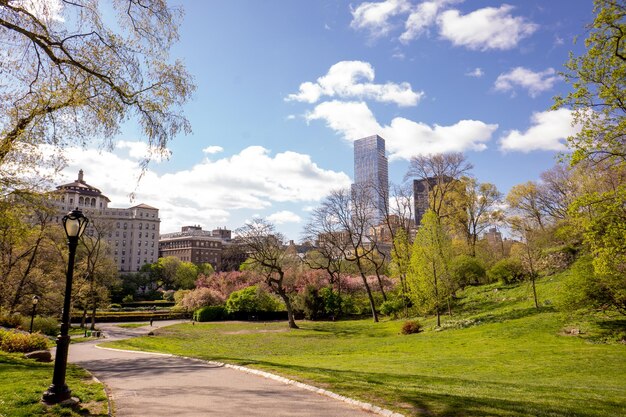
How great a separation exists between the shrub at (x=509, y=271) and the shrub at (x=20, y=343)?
3449 cm

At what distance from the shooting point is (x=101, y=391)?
29.8 feet

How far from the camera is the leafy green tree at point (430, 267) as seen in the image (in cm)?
2925

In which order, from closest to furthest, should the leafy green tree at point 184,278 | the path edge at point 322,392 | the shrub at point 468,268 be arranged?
the path edge at point 322,392 < the shrub at point 468,268 < the leafy green tree at point 184,278

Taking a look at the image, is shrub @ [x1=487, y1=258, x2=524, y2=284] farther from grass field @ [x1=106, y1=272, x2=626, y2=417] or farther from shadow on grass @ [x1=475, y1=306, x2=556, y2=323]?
shadow on grass @ [x1=475, y1=306, x2=556, y2=323]

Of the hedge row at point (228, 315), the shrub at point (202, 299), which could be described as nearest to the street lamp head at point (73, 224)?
the hedge row at point (228, 315)

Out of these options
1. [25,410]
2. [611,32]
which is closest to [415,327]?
[611,32]

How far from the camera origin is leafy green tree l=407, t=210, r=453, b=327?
29.2 m

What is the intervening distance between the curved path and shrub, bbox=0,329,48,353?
5.20m

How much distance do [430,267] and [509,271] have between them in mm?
11354

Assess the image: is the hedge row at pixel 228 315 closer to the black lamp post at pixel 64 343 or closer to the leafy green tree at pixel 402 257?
the leafy green tree at pixel 402 257

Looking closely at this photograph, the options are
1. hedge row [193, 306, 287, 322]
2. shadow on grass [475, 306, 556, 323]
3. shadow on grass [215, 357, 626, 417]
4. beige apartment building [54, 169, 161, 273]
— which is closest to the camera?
shadow on grass [215, 357, 626, 417]

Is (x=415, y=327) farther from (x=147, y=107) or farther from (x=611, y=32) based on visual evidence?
(x=147, y=107)

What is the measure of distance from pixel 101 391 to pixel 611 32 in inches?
696

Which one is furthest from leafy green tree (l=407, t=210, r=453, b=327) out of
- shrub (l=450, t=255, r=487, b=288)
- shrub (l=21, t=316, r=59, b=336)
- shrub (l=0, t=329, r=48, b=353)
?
shrub (l=21, t=316, r=59, b=336)
